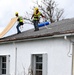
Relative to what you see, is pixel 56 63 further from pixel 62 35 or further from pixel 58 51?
pixel 62 35

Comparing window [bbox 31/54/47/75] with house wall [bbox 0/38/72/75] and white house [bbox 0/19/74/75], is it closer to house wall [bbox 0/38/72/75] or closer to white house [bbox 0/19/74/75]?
white house [bbox 0/19/74/75]

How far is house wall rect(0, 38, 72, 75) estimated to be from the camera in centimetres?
1161

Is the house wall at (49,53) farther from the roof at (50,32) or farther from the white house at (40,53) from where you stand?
the roof at (50,32)

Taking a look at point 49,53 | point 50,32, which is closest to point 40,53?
point 49,53

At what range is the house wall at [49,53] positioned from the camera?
38.1 feet

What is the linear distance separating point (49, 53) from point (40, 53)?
2.33 ft

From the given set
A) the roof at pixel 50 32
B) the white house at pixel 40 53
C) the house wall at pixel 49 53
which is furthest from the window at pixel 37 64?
the roof at pixel 50 32

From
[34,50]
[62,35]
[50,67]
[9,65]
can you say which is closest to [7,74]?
[9,65]

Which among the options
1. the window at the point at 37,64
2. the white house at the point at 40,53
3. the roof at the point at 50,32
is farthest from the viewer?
the window at the point at 37,64

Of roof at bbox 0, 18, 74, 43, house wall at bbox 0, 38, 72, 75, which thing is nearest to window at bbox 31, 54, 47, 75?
house wall at bbox 0, 38, 72, 75

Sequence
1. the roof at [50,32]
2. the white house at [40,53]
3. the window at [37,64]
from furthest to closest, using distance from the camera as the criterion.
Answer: the window at [37,64]
the roof at [50,32]
the white house at [40,53]

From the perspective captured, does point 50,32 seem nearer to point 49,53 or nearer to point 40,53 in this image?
point 49,53

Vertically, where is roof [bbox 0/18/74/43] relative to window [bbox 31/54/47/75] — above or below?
above

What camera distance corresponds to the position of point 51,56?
12578 mm
